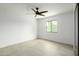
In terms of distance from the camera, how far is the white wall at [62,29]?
2.96 metres

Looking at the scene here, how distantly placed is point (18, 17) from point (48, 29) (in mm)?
1462

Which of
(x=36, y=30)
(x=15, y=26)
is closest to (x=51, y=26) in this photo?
(x=36, y=30)

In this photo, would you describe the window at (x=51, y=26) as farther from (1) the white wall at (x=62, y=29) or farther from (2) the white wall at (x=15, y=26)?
(2) the white wall at (x=15, y=26)

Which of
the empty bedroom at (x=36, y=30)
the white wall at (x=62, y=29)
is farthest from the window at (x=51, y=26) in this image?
the white wall at (x=62, y=29)

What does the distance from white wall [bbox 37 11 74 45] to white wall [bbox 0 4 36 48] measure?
34 cm

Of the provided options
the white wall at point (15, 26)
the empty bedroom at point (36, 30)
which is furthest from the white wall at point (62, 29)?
the white wall at point (15, 26)

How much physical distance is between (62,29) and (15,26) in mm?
2160

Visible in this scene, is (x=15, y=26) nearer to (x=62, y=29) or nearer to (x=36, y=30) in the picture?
(x=36, y=30)

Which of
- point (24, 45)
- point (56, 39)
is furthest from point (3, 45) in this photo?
point (56, 39)

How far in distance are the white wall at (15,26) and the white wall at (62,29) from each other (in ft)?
1.12

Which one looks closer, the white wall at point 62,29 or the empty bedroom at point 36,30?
the empty bedroom at point 36,30

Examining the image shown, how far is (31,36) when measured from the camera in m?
3.08

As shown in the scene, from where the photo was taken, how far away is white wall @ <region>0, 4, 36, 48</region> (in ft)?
9.35

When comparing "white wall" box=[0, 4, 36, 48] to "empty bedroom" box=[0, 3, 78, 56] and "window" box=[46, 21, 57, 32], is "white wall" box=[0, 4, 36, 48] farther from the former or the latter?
"window" box=[46, 21, 57, 32]
